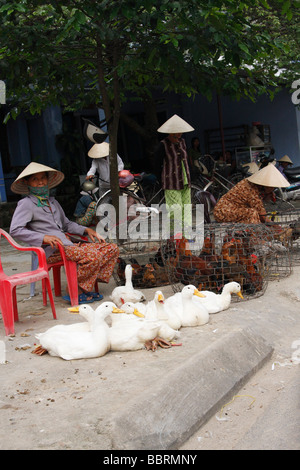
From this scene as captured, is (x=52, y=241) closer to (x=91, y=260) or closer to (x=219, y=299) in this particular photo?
(x=91, y=260)

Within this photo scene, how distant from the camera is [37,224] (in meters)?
5.94

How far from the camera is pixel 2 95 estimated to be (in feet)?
21.3

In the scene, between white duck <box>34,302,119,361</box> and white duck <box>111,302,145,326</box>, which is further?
white duck <box>111,302,145,326</box>

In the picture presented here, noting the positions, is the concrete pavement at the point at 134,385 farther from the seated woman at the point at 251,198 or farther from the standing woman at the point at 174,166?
the standing woman at the point at 174,166

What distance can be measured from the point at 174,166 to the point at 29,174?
8.92 feet

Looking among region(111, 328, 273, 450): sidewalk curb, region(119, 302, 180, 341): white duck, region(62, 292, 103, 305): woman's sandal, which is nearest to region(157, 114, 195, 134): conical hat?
region(62, 292, 103, 305): woman's sandal

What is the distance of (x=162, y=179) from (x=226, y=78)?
164 centimetres

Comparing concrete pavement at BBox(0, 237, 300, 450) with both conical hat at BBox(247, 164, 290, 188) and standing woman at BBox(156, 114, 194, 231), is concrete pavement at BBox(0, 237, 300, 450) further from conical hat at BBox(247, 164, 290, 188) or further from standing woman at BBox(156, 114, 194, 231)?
standing woman at BBox(156, 114, 194, 231)

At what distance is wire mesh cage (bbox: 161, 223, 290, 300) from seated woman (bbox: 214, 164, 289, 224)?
2.48 feet

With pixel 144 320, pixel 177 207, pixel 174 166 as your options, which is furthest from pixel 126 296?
pixel 174 166

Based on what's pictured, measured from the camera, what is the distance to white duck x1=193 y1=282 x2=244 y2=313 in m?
5.24

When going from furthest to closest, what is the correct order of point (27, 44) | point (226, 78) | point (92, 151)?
1. point (92, 151)
2. point (226, 78)
3. point (27, 44)
